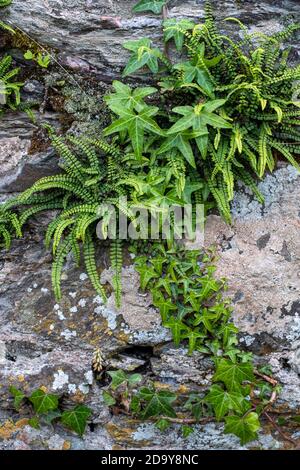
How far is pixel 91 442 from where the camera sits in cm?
545

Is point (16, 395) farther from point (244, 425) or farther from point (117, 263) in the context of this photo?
point (244, 425)

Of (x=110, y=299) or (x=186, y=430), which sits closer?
(x=186, y=430)

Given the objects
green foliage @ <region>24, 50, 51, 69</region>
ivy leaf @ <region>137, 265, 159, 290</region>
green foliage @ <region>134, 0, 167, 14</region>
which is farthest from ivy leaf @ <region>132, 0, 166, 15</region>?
ivy leaf @ <region>137, 265, 159, 290</region>

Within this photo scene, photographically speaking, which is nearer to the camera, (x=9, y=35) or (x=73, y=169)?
(x=73, y=169)

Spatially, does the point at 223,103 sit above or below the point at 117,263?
above

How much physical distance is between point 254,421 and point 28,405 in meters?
2.15

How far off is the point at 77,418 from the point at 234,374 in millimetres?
1529

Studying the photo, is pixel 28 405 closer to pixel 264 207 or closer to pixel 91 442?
pixel 91 442

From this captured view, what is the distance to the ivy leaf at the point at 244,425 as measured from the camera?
5.03 metres

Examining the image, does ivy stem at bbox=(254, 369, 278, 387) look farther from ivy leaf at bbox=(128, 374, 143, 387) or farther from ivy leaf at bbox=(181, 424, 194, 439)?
ivy leaf at bbox=(128, 374, 143, 387)

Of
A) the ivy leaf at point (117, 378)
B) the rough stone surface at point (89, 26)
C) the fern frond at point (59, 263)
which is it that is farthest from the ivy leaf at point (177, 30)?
the ivy leaf at point (117, 378)

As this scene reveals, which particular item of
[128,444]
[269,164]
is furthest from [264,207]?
[128,444]

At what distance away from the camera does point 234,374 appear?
16.9ft

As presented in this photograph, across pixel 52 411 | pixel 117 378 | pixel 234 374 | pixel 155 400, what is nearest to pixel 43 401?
pixel 52 411
